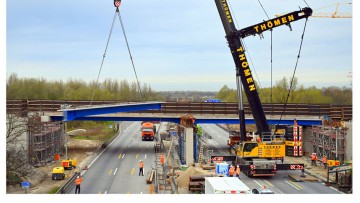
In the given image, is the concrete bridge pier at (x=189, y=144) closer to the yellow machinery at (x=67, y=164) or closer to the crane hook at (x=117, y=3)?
the yellow machinery at (x=67, y=164)

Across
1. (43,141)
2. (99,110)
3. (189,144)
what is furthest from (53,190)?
(189,144)

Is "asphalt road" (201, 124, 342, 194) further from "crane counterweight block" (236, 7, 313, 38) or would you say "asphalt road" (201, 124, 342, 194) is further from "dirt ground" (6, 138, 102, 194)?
"dirt ground" (6, 138, 102, 194)

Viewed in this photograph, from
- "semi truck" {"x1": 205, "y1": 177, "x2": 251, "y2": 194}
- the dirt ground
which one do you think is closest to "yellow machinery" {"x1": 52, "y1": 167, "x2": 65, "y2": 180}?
the dirt ground

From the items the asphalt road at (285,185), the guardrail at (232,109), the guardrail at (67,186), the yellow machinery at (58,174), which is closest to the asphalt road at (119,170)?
the guardrail at (67,186)

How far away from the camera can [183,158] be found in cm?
3519

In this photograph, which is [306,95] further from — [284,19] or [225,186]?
[225,186]

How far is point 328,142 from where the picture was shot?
34656 millimetres

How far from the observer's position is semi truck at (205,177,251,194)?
17625 mm

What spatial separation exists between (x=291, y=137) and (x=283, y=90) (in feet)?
73.1

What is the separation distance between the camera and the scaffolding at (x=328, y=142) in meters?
32.3

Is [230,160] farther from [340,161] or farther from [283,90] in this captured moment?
[283,90]

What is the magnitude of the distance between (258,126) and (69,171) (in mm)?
12675
